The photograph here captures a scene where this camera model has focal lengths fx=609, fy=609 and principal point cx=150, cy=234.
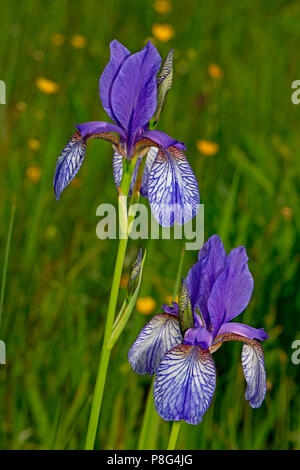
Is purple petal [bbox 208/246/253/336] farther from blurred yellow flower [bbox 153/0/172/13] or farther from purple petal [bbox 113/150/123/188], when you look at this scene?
blurred yellow flower [bbox 153/0/172/13]

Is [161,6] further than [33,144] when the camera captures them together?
Yes
